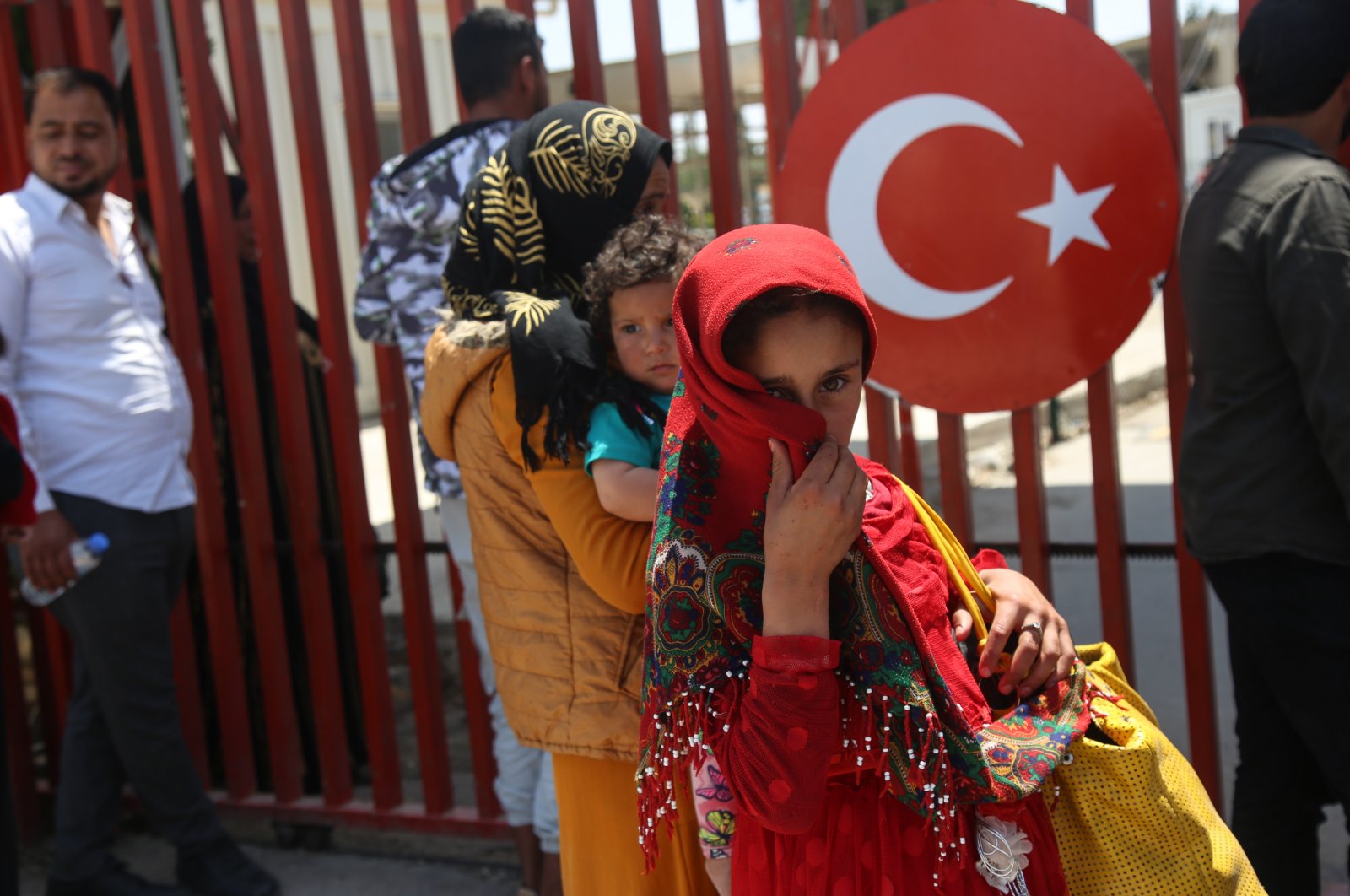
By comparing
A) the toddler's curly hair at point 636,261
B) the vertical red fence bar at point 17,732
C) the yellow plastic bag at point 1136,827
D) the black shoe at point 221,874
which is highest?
the toddler's curly hair at point 636,261

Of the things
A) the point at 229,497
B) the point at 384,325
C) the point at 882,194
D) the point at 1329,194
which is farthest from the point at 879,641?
the point at 229,497

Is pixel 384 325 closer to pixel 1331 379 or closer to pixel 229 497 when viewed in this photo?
pixel 229 497

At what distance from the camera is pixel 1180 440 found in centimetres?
251

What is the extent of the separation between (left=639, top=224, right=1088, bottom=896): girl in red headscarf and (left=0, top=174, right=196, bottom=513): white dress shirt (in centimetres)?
201

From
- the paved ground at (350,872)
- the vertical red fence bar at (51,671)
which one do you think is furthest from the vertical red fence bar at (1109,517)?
the vertical red fence bar at (51,671)

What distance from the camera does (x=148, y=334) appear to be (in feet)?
10.6

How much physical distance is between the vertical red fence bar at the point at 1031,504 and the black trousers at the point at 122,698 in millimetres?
2106

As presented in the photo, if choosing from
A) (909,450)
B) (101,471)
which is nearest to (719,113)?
(909,450)

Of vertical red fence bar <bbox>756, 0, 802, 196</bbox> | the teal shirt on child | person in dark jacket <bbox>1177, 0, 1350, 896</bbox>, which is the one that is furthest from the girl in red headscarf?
vertical red fence bar <bbox>756, 0, 802, 196</bbox>

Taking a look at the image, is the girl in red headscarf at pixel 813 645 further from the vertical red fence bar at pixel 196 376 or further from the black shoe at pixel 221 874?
the vertical red fence bar at pixel 196 376

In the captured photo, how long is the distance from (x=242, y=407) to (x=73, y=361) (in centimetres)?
52

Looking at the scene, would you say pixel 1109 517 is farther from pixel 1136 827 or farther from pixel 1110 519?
pixel 1136 827

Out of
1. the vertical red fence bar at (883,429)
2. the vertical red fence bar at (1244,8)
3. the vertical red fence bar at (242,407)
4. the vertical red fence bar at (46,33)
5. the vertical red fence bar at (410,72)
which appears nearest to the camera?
the vertical red fence bar at (1244,8)

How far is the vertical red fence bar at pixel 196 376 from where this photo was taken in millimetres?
3477
